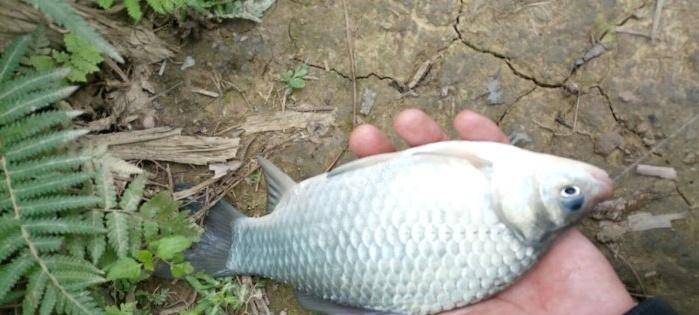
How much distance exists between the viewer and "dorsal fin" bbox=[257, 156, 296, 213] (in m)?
3.62

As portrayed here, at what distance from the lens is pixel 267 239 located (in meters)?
3.48

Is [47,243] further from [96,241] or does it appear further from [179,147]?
[179,147]

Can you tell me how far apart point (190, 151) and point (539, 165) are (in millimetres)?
1870

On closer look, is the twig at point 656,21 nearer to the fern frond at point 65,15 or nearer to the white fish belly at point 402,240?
the white fish belly at point 402,240

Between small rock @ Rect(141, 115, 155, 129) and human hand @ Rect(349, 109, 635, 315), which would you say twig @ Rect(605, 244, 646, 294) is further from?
Answer: small rock @ Rect(141, 115, 155, 129)

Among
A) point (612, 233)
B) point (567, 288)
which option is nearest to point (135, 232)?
point (567, 288)

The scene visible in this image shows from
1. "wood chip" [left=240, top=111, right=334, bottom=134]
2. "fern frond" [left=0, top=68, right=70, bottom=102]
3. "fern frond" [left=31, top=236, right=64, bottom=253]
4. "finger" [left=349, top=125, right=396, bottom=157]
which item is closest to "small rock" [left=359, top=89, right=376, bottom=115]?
"wood chip" [left=240, top=111, right=334, bottom=134]

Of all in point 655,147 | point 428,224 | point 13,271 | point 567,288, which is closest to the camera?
point 428,224

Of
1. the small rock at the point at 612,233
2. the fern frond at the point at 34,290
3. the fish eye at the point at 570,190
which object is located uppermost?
the fish eye at the point at 570,190

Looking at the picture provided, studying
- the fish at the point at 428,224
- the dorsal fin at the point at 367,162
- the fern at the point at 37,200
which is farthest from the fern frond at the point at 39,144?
the dorsal fin at the point at 367,162

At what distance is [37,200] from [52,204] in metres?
0.07

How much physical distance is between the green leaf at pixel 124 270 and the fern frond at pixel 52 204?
12.6 inches

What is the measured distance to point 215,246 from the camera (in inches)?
148

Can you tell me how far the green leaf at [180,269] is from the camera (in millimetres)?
3625
